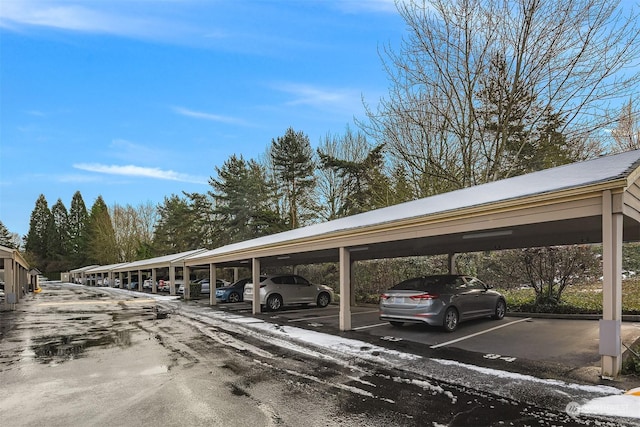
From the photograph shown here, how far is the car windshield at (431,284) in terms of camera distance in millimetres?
9805

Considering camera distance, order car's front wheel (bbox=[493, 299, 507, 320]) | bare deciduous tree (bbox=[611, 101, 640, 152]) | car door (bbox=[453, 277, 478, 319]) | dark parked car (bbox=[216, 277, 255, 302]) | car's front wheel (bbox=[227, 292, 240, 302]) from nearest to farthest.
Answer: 1. car door (bbox=[453, 277, 478, 319])
2. car's front wheel (bbox=[493, 299, 507, 320])
3. bare deciduous tree (bbox=[611, 101, 640, 152])
4. dark parked car (bbox=[216, 277, 255, 302])
5. car's front wheel (bbox=[227, 292, 240, 302])

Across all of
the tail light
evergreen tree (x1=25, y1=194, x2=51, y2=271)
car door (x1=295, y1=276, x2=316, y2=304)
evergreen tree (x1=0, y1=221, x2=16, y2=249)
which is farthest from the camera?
evergreen tree (x1=0, y1=221, x2=16, y2=249)

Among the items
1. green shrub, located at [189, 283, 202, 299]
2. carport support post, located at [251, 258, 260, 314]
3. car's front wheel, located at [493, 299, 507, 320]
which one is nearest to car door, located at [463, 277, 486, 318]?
car's front wheel, located at [493, 299, 507, 320]

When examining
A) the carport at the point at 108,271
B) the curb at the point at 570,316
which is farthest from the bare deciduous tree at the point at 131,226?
the curb at the point at 570,316

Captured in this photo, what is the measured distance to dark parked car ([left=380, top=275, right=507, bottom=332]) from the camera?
951 cm

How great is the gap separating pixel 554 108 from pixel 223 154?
107 ft

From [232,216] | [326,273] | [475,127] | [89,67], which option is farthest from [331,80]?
[232,216]

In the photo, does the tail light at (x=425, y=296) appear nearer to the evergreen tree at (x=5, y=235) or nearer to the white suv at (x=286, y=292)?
the white suv at (x=286, y=292)

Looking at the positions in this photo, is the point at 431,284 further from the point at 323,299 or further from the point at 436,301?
the point at 323,299

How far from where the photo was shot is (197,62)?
15.6 meters

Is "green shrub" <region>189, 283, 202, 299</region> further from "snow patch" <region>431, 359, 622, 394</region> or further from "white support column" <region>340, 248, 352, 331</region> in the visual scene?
"snow patch" <region>431, 359, 622, 394</region>

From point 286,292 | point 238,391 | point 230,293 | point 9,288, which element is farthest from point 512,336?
point 9,288

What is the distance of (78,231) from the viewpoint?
272 feet

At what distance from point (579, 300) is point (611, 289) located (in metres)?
10.0
